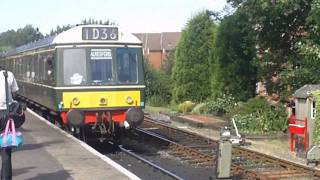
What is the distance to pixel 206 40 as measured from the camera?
31.2 meters

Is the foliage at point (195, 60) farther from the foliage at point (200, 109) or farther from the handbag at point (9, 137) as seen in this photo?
the handbag at point (9, 137)

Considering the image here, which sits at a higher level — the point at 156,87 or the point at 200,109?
the point at 156,87

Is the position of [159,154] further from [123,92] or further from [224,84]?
[224,84]

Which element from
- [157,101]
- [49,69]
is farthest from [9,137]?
[157,101]

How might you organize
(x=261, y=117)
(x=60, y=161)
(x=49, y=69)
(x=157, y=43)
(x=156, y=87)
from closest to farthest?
(x=60, y=161) → (x=49, y=69) → (x=261, y=117) → (x=156, y=87) → (x=157, y=43)

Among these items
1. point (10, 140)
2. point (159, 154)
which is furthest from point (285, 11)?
point (10, 140)

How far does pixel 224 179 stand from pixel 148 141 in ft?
23.2

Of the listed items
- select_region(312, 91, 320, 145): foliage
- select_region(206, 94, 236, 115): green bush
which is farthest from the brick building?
select_region(312, 91, 320, 145): foliage

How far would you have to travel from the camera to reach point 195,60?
31.4 m

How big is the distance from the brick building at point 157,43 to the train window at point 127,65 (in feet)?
226

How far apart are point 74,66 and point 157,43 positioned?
77.8m

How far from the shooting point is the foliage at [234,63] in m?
24.8

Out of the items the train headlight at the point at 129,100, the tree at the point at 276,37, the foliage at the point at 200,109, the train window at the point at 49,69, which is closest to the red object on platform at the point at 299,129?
the tree at the point at 276,37

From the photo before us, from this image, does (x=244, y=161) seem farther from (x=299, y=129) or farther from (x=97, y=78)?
(x=97, y=78)
